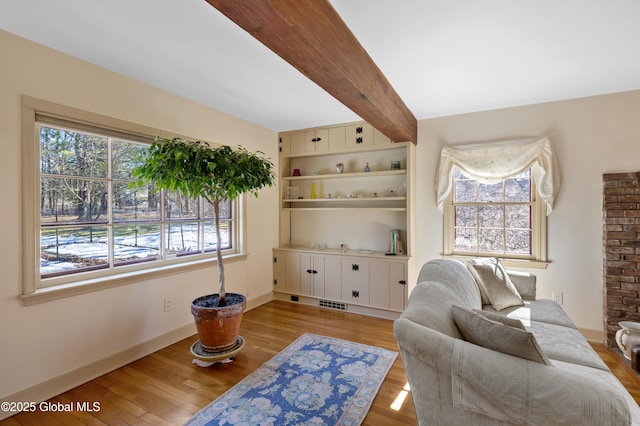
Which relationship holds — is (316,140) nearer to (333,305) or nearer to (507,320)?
(333,305)

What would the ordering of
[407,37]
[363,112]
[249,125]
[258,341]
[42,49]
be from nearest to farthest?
1. [407,37]
2. [42,49]
3. [363,112]
4. [258,341]
5. [249,125]

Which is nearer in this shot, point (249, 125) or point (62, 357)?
point (62, 357)

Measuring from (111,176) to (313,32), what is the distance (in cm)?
216

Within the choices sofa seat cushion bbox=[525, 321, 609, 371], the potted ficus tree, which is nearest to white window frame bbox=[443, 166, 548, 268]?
sofa seat cushion bbox=[525, 321, 609, 371]

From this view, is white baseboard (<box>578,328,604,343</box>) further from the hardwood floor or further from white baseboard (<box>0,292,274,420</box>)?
white baseboard (<box>0,292,274,420</box>)

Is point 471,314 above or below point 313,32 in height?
below

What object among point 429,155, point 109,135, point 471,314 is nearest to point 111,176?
point 109,135

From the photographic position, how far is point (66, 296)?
7.11 feet

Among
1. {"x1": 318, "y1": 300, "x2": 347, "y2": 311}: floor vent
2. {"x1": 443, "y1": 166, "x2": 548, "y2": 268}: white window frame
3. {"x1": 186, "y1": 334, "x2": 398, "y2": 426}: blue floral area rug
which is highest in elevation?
{"x1": 443, "y1": 166, "x2": 548, "y2": 268}: white window frame

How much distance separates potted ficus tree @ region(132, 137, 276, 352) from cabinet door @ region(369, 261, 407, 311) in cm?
167

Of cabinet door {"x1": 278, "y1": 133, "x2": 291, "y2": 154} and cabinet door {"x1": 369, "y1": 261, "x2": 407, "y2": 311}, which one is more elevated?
cabinet door {"x1": 278, "y1": 133, "x2": 291, "y2": 154}

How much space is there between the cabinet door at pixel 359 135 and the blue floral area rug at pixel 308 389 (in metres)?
2.41

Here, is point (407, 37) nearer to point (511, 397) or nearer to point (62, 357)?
point (511, 397)

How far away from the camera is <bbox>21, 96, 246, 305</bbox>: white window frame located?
1999 millimetres
